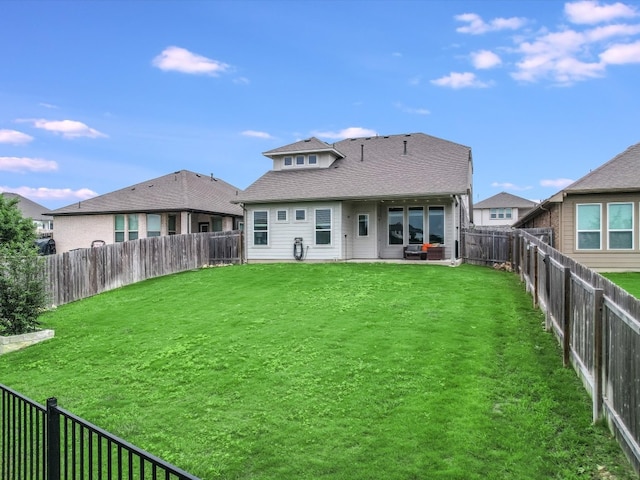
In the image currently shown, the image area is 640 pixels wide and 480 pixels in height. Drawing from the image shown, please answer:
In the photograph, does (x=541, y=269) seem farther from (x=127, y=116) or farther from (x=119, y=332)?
(x=127, y=116)

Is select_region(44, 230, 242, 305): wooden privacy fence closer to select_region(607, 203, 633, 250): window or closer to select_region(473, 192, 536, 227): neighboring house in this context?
select_region(607, 203, 633, 250): window

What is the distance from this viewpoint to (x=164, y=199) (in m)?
27.0

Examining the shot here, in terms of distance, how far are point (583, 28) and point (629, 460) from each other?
15781mm

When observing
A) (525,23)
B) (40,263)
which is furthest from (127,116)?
(525,23)

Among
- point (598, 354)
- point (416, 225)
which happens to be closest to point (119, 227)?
point (416, 225)

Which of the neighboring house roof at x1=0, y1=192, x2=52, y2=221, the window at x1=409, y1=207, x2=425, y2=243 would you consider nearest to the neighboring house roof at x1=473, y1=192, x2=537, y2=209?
the window at x1=409, y1=207, x2=425, y2=243

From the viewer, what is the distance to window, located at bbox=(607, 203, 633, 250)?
59.0 ft

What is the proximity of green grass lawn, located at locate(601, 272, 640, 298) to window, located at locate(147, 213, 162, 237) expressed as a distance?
21.0 metres

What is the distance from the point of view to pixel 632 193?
1781 cm

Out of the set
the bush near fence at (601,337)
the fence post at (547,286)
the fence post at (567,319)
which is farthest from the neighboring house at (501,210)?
the fence post at (567,319)

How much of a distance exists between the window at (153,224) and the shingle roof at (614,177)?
19.6 metres

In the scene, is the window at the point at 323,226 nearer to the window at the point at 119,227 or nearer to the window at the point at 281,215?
the window at the point at 281,215

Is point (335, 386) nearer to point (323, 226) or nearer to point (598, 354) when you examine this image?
point (598, 354)

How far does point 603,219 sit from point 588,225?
54cm
